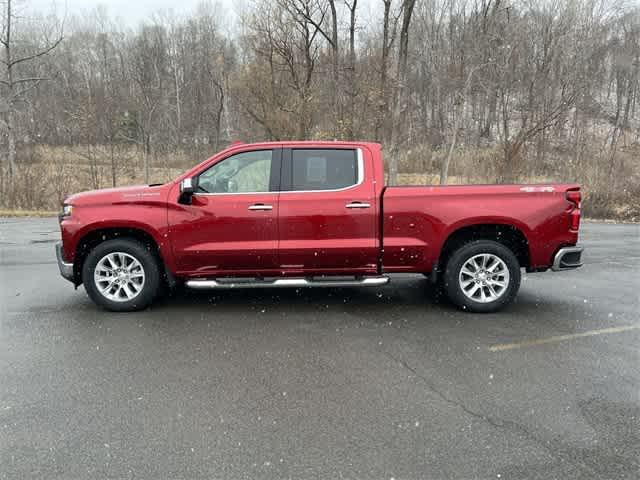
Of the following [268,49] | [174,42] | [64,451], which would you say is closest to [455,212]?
[64,451]

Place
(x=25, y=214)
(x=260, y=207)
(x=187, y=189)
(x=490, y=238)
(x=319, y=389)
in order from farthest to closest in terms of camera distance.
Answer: (x=25, y=214), (x=490, y=238), (x=260, y=207), (x=187, y=189), (x=319, y=389)

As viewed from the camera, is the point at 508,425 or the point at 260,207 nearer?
the point at 508,425

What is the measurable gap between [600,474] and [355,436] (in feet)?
4.45

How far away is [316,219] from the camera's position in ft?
17.6

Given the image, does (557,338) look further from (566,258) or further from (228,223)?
(228,223)

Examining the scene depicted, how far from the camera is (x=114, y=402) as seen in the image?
335 cm

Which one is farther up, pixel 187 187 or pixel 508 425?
pixel 187 187

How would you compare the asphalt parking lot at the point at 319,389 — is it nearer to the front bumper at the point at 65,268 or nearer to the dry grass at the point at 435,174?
the front bumper at the point at 65,268

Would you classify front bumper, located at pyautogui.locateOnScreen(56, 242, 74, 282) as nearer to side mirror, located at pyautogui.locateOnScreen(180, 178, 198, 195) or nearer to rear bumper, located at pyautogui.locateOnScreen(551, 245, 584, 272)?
side mirror, located at pyautogui.locateOnScreen(180, 178, 198, 195)

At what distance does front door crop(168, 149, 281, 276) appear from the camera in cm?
537

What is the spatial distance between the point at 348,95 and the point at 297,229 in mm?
20841

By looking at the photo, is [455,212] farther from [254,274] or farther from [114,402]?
[114,402]

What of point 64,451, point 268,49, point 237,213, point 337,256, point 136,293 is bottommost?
point 64,451

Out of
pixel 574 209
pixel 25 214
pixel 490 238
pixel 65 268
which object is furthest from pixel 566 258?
pixel 25 214
